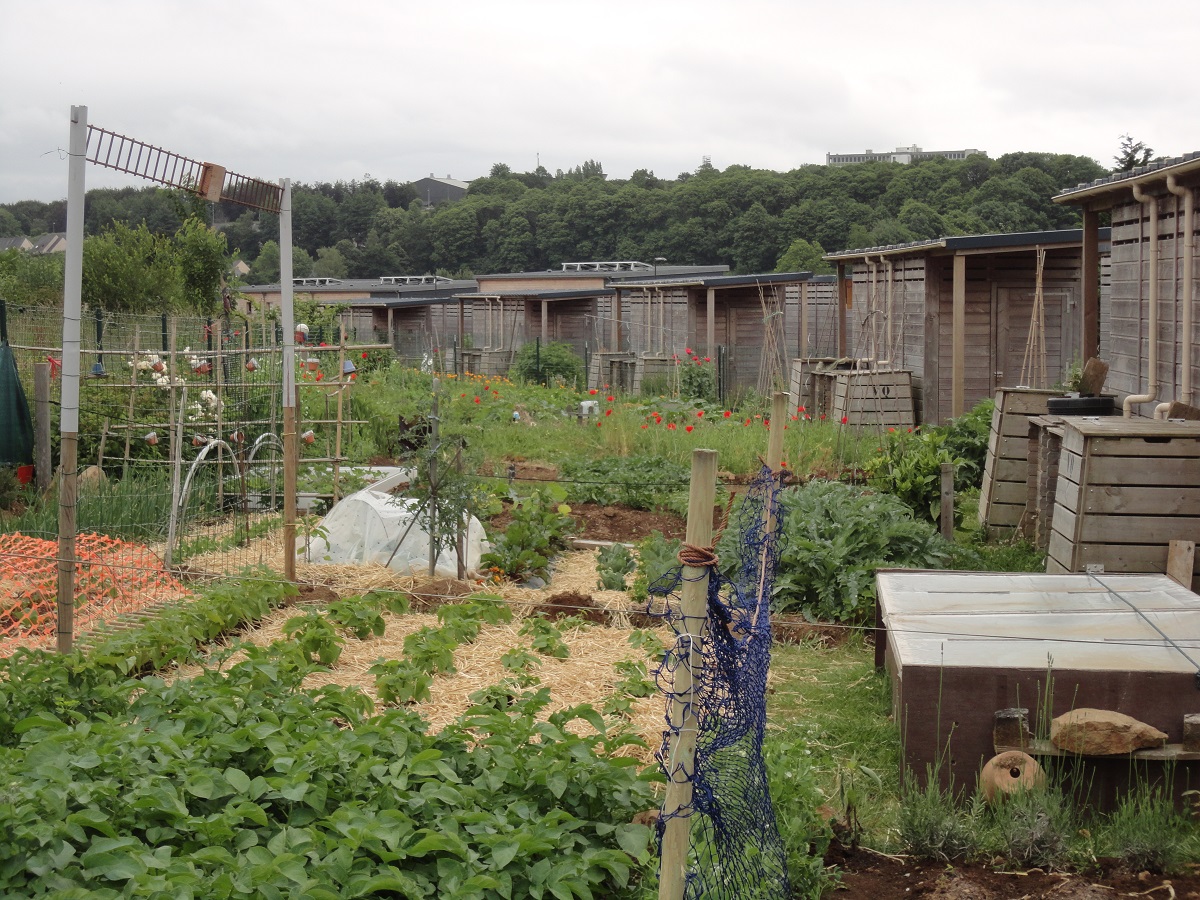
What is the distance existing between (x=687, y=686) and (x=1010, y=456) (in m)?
7.41

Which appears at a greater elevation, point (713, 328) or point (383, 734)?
point (713, 328)

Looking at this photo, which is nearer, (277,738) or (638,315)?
(277,738)

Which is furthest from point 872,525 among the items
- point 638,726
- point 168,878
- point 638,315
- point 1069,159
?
point 1069,159

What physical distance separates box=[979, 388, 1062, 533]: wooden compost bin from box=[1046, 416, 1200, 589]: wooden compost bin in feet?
8.50

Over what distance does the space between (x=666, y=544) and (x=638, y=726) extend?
123 inches

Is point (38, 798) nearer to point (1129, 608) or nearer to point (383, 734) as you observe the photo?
point (383, 734)

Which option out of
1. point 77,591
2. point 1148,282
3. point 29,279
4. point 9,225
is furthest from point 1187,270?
point 9,225

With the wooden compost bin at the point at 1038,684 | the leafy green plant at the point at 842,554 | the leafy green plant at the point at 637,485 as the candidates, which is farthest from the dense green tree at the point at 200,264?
the wooden compost bin at the point at 1038,684

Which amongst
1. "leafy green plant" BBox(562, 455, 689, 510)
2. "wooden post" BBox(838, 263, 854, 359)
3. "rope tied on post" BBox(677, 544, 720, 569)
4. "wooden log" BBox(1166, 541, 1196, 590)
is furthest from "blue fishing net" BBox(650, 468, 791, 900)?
"wooden post" BBox(838, 263, 854, 359)

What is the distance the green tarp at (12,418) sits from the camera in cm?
1120

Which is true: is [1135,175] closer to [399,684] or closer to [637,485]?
[637,485]

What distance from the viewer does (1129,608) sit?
17.0ft

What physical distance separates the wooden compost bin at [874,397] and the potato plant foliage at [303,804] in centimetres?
1167

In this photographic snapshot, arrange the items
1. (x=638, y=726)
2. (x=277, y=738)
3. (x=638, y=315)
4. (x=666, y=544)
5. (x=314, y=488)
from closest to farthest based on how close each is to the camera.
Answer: (x=277, y=738) < (x=638, y=726) < (x=666, y=544) < (x=314, y=488) < (x=638, y=315)
